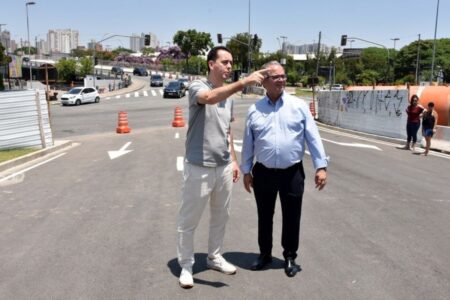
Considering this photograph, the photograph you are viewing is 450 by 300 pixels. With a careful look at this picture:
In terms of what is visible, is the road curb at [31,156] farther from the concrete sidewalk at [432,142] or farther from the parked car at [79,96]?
the parked car at [79,96]

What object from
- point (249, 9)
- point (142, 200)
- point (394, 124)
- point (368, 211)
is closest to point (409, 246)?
point (368, 211)

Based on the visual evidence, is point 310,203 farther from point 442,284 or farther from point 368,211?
point 442,284

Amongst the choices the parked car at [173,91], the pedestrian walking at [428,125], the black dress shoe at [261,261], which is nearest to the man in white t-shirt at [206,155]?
the black dress shoe at [261,261]

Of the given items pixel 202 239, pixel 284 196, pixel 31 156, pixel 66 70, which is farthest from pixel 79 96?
pixel 284 196

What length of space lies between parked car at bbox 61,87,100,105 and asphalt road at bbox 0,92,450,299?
104ft

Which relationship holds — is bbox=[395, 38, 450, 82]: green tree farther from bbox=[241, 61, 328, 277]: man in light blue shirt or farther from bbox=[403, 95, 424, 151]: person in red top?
bbox=[241, 61, 328, 277]: man in light blue shirt

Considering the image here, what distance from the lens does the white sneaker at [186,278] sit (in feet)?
14.0

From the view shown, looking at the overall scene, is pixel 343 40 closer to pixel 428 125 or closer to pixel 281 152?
pixel 428 125

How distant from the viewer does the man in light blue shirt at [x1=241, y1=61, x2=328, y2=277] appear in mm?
4359

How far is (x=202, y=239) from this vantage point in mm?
5695

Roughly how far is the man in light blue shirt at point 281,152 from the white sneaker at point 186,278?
2.91 ft

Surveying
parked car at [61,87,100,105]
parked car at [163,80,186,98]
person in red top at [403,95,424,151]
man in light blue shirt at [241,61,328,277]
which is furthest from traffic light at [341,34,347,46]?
man in light blue shirt at [241,61,328,277]

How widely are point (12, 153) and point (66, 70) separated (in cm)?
6565

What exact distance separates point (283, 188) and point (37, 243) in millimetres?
3032
